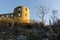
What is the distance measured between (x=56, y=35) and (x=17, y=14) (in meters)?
21.3

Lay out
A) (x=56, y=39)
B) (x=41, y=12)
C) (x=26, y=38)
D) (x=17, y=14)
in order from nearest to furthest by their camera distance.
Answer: (x=56, y=39)
(x=26, y=38)
(x=41, y=12)
(x=17, y=14)

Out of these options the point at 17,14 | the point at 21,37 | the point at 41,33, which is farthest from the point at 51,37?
the point at 17,14

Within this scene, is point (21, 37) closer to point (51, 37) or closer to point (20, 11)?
point (51, 37)

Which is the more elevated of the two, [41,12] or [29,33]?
[41,12]

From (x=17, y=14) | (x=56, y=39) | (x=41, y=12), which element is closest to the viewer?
(x=56, y=39)

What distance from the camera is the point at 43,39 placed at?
1267cm

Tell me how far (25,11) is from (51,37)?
72.9 ft

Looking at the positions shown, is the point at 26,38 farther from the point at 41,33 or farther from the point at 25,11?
the point at 25,11

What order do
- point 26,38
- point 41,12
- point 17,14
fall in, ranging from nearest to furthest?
point 26,38 < point 41,12 < point 17,14

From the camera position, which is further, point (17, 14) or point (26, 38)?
point (17, 14)

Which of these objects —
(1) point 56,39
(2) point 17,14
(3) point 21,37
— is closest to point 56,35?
(1) point 56,39

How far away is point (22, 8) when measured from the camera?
33.7 m

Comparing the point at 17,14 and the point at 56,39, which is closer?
the point at 56,39

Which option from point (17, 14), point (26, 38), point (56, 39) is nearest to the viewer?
point (56, 39)
